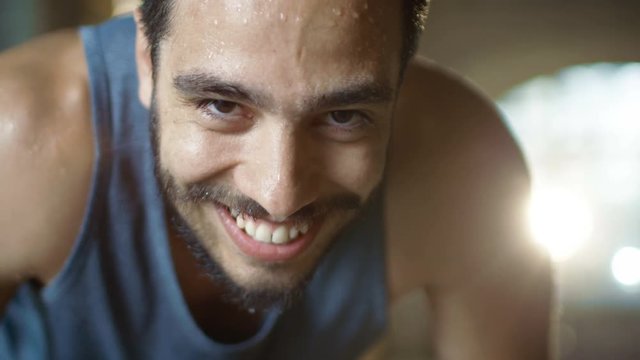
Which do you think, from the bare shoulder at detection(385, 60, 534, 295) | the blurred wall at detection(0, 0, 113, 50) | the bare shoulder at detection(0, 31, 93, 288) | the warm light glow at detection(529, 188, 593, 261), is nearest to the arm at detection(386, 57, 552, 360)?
the bare shoulder at detection(385, 60, 534, 295)

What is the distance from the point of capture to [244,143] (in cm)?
54

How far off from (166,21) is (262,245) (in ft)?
0.56

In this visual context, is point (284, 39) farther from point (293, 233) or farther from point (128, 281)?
point (128, 281)

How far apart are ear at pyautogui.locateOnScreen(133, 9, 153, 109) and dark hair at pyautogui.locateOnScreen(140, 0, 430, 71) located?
1cm

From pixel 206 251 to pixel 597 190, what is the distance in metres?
1.88

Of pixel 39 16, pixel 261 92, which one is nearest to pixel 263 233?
pixel 261 92

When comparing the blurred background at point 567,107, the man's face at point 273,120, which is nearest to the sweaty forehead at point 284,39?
the man's face at point 273,120

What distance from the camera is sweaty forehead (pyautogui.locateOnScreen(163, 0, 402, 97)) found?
49 centimetres

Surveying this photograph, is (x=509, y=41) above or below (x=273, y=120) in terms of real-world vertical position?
above

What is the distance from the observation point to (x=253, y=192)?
1.76 ft

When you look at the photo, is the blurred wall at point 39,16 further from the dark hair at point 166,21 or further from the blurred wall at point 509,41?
the blurred wall at point 509,41

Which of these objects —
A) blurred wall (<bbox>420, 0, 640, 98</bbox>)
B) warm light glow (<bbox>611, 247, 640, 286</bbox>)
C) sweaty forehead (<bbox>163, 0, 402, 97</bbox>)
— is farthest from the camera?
blurred wall (<bbox>420, 0, 640, 98</bbox>)

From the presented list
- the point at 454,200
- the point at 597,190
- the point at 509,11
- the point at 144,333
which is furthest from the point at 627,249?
the point at 144,333

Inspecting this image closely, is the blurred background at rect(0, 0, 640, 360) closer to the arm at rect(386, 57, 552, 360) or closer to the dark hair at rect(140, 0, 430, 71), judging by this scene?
the arm at rect(386, 57, 552, 360)
